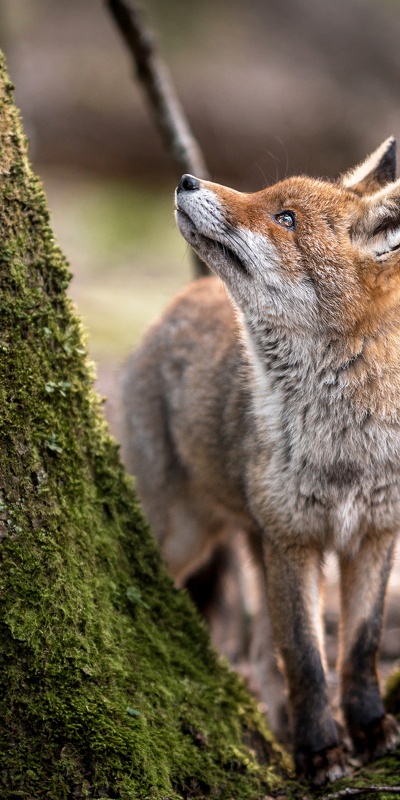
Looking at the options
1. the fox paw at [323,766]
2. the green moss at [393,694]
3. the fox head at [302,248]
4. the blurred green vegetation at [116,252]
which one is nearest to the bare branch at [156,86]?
the fox head at [302,248]

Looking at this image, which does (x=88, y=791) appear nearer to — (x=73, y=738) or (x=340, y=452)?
(x=73, y=738)

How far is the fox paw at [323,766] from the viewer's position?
4.29 metres

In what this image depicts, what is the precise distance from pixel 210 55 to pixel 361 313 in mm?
22062

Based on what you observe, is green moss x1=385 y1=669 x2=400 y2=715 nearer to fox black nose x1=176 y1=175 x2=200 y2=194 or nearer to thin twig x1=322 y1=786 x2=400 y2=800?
thin twig x1=322 y1=786 x2=400 y2=800

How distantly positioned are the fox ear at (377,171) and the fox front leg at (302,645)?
85.2 inches

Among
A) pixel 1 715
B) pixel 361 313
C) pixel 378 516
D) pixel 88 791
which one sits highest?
pixel 361 313

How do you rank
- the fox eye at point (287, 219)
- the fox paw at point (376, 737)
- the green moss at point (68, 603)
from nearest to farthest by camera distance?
1. the green moss at point (68, 603)
2. the fox paw at point (376, 737)
3. the fox eye at point (287, 219)

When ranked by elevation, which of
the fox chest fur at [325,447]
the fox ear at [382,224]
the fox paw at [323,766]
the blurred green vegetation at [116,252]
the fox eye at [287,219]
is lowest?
the fox paw at [323,766]

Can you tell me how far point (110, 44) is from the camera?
2433 cm

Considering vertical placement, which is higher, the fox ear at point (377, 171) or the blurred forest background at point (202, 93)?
the blurred forest background at point (202, 93)

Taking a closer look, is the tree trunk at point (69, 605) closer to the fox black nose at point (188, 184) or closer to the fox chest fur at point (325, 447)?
the fox chest fur at point (325, 447)

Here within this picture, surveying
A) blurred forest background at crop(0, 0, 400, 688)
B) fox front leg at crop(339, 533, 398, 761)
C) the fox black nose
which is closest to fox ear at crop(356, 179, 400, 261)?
the fox black nose

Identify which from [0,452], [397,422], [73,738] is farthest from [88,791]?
[397,422]

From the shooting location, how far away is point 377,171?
517 cm
